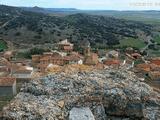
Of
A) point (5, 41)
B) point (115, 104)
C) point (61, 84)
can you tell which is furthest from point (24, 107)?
point (5, 41)

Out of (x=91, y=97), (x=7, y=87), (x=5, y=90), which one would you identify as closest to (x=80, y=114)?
(x=91, y=97)

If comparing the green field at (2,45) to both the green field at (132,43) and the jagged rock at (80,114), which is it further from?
the jagged rock at (80,114)

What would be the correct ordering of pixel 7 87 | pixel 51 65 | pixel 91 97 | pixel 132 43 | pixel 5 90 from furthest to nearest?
pixel 132 43 < pixel 51 65 < pixel 5 90 < pixel 7 87 < pixel 91 97

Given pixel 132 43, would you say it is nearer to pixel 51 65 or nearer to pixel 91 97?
pixel 51 65

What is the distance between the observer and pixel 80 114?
1074cm

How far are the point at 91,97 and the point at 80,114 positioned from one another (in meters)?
0.82

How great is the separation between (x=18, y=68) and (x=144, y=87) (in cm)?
3735

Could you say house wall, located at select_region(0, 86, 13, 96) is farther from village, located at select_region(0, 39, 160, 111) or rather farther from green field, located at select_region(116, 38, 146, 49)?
green field, located at select_region(116, 38, 146, 49)

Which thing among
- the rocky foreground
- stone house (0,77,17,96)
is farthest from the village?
the rocky foreground

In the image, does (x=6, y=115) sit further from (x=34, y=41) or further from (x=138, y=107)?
(x=34, y=41)

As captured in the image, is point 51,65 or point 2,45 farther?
point 2,45

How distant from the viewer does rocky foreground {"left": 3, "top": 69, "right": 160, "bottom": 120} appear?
35.5 feet

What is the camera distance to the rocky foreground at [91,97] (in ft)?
35.5

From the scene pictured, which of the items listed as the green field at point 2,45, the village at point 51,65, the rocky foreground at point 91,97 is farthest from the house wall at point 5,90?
the green field at point 2,45
